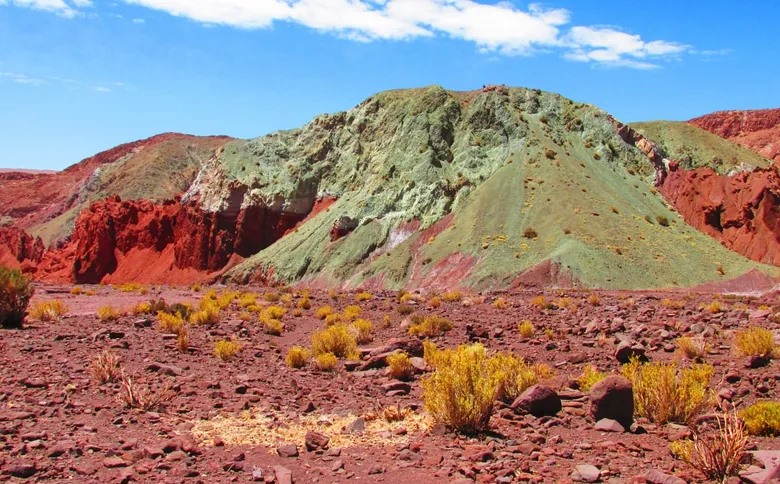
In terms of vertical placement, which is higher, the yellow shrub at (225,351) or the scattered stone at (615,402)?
the scattered stone at (615,402)

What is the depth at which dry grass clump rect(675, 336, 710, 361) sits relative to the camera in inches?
503

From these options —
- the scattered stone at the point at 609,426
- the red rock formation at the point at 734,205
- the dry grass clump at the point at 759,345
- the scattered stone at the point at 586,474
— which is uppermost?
the red rock formation at the point at 734,205

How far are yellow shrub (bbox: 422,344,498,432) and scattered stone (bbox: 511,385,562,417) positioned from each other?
1.79 feet

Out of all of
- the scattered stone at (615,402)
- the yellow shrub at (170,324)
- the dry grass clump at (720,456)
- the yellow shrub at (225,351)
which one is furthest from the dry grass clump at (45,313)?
the dry grass clump at (720,456)

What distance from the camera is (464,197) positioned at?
5344 cm

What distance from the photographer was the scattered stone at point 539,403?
363 inches

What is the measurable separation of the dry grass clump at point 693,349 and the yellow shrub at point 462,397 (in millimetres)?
5773

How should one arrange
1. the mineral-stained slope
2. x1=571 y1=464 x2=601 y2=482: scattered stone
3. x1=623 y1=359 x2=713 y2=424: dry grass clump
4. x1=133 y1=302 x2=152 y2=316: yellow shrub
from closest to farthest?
x1=571 y1=464 x2=601 y2=482: scattered stone
x1=623 y1=359 x2=713 y2=424: dry grass clump
x1=133 y1=302 x2=152 y2=316: yellow shrub
the mineral-stained slope

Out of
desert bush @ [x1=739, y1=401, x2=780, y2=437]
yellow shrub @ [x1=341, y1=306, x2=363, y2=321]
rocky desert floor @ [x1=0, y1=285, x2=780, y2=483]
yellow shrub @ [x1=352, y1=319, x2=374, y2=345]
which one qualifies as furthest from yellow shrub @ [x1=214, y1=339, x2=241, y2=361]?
desert bush @ [x1=739, y1=401, x2=780, y2=437]

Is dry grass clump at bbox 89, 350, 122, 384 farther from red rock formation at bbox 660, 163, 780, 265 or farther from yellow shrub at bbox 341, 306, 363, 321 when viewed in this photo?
red rock formation at bbox 660, 163, 780, 265

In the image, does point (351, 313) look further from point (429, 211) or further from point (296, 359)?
point (429, 211)

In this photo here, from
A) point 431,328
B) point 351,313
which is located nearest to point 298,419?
point 431,328

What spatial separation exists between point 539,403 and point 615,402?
3.42ft

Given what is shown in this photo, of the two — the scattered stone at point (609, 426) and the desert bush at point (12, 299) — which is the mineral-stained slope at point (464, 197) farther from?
the scattered stone at point (609, 426)
